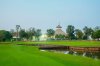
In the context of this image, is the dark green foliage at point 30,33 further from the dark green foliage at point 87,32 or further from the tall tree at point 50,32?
the dark green foliage at point 87,32

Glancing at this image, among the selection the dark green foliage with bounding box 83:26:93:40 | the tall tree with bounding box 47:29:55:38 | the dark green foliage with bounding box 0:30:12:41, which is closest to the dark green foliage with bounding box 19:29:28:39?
the dark green foliage with bounding box 0:30:12:41

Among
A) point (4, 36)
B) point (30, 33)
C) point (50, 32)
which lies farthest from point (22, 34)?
point (50, 32)

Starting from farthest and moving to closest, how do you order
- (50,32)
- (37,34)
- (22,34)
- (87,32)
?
(50,32), (37,34), (87,32), (22,34)

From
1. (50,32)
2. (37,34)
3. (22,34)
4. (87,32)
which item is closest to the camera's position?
(22,34)

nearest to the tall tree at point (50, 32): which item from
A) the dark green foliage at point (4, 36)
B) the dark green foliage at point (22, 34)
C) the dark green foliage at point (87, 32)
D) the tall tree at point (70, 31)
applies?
the tall tree at point (70, 31)

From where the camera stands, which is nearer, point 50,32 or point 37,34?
point 37,34

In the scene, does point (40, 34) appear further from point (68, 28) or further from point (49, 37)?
point (68, 28)

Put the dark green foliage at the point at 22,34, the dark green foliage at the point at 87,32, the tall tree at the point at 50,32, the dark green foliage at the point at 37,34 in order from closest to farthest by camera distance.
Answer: the dark green foliage at the point at 22,34 → the dark green foliage at the point at 87,32 → the dark green foliage at the point at 37,34 → the tall tree at the point at 50,32

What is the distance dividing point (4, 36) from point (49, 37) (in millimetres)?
47205

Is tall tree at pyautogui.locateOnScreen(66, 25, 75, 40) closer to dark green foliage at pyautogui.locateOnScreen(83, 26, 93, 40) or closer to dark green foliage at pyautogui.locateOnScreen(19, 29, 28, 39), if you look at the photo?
dark green foliage at pyautogui.locateOnScreen(83, 26, 93, 40)

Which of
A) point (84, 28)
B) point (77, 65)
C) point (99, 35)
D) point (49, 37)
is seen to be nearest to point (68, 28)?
point (84, 28)

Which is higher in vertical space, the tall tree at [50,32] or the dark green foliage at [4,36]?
the tall tree at [50,32]

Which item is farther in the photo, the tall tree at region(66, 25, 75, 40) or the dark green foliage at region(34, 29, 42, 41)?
the dark green foliage at region(34, 29, 42, 41)

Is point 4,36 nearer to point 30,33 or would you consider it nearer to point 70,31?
point 30,33
